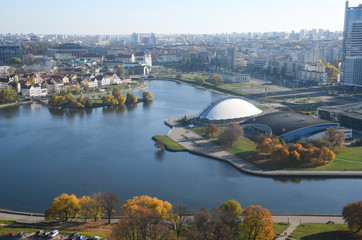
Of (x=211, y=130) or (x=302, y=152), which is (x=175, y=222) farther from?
(x=211, y=130)

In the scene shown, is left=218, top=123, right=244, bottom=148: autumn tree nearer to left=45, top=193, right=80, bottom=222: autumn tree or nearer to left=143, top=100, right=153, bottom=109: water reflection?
left=45, top=193, right=80, bottom=222: autumn tree

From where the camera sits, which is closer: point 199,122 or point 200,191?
point 200,191

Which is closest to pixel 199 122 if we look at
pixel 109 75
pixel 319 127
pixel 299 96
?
pixel 319 127

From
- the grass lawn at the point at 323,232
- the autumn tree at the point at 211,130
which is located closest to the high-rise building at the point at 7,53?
the autumn tree at the point at 211,130

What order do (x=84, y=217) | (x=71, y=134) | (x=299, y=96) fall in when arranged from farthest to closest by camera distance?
(x=299, y=96) → (x=71, y=134) → (x=84, y=217)

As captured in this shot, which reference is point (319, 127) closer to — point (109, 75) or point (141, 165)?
point (141, 165)

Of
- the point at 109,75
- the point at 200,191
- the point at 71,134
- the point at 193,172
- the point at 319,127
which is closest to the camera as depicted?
the point at 200,191

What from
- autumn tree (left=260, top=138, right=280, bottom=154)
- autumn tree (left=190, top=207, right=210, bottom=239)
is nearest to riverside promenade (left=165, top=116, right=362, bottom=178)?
autumn tree (left=260, top=138, right=280, bottom=154)

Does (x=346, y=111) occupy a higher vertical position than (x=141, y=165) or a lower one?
higher
